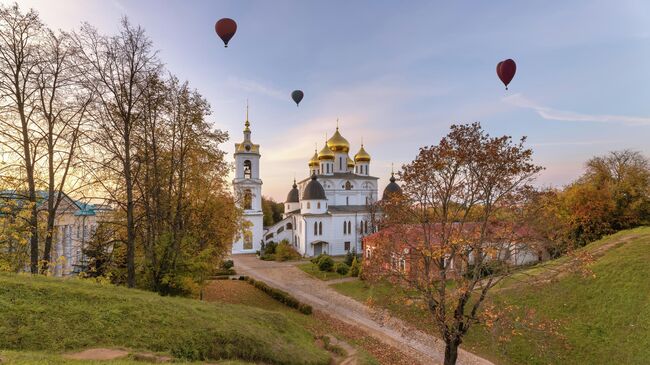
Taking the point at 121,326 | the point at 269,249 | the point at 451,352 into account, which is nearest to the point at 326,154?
the point at 269,249

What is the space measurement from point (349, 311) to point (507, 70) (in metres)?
16.5

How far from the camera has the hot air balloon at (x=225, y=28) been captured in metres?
12.9

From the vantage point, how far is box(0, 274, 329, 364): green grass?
6719 millimetres

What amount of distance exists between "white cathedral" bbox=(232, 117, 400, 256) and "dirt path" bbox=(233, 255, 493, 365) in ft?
18.0

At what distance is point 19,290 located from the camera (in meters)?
7.80

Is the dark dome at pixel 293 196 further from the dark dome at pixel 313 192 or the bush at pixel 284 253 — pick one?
the bush at pixel 284 253

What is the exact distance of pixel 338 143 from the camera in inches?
2078

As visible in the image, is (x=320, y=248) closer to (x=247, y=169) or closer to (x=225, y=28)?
(x=247, y=169)

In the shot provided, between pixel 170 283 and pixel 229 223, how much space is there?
16.3 ft

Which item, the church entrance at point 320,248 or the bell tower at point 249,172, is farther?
the bell tower at point 249,172

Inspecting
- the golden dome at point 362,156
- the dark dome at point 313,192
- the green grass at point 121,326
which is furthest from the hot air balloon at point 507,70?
the golden dome at point 362,156

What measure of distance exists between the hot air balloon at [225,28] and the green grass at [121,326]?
32.9 ft

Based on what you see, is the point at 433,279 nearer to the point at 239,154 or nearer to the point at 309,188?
the point at 309,188

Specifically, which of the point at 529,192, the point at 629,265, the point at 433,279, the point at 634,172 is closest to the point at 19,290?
the point at 433,279
